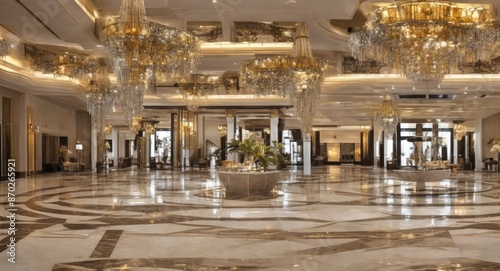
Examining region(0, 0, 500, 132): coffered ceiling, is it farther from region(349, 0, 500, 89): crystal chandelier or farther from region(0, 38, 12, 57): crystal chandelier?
region(349, 0, 500, 89): crystal chandelier

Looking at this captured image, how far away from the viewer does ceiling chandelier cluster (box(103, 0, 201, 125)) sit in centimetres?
707

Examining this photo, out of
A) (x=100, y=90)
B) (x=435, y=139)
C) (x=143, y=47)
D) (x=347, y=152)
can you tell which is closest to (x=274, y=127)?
(x=100, y=90)

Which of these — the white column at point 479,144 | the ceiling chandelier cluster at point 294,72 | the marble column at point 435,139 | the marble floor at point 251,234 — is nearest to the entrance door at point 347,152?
the marble column at point 435,139

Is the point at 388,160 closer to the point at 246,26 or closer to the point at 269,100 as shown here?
the point at 269,100

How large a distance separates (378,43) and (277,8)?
6.25 ft

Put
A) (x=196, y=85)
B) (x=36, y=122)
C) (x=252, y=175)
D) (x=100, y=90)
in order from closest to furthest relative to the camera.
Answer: (x=252, y=175), (x=100, y=90), (x=196, y=85), (x=36, y=122)

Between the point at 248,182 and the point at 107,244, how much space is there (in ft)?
18.8

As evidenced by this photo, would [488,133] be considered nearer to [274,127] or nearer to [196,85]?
[274,127]

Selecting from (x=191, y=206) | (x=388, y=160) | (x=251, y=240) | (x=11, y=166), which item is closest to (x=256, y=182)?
(x=191, y=206)

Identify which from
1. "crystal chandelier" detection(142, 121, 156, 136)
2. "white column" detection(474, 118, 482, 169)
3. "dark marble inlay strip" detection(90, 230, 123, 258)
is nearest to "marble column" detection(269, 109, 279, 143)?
"crystal chandelier" detection(142, 121, 156, 136)

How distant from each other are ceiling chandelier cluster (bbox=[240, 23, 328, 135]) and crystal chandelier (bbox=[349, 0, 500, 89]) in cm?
163

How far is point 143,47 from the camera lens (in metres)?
7.66

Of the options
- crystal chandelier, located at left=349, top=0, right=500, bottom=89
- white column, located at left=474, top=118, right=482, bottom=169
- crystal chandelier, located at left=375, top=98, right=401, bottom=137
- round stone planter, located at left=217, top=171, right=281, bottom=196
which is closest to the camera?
crystal chandelier, located at left=349, top=0, right=500, bottom=89

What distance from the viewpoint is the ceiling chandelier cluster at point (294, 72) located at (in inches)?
427
